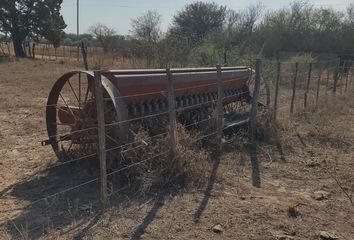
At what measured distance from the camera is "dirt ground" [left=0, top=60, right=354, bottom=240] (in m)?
4.32

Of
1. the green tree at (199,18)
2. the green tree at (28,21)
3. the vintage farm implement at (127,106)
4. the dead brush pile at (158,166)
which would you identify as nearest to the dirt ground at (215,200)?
the dead brush pile at (158,166)

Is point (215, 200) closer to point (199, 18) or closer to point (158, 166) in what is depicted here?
point (158, 166)

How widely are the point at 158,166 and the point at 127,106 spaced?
3.26ft

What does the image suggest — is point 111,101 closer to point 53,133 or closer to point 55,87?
point 55,87

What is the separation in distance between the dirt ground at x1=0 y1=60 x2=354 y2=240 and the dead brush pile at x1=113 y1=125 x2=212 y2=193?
174mm

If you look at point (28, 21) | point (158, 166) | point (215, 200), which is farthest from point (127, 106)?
point (28, 21)

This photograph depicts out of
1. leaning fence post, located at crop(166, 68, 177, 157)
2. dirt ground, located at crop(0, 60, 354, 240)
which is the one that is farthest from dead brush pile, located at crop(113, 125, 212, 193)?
dirt ground, located at crop(0, 60, 354, 240)

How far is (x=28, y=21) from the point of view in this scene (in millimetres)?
38062

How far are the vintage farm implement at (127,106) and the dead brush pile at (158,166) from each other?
22 centimetres

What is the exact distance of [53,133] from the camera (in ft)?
22.2

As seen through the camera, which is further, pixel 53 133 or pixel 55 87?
pixel 53 133

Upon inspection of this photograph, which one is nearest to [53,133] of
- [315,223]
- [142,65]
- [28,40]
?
[315,223]

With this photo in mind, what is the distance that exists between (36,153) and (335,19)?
33.6 m

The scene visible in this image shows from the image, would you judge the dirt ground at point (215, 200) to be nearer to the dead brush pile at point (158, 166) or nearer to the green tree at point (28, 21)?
the dead brush pile at point (158, 166)
